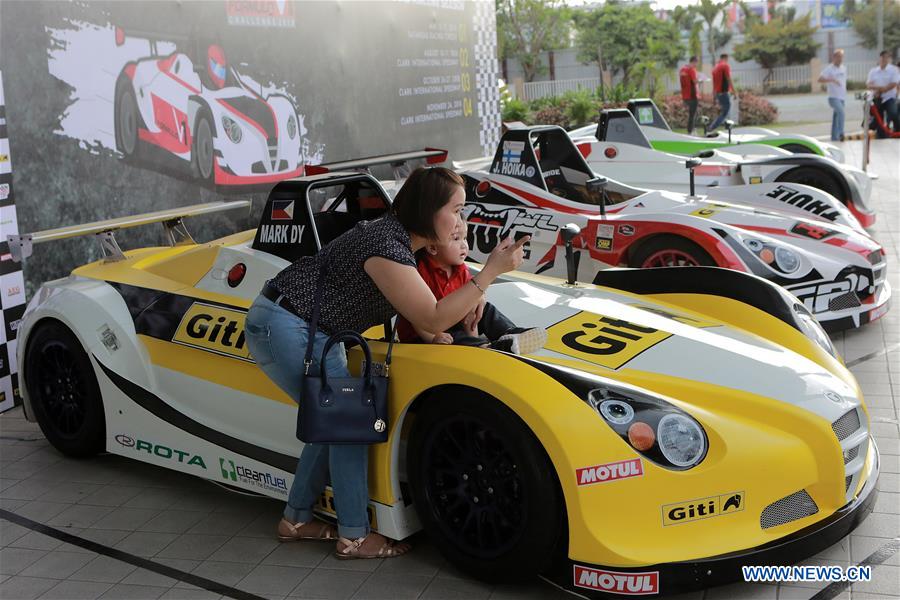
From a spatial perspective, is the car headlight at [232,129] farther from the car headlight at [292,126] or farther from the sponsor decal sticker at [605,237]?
the sponsor decal sticker at [605,237]

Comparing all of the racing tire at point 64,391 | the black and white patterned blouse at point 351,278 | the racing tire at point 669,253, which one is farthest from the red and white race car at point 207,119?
the black and white patterned blouse at point 351,278

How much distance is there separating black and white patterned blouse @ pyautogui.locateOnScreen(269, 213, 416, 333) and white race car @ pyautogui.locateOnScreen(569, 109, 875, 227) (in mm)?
6098

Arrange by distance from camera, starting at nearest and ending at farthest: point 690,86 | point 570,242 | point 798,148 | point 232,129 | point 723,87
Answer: point 570,242 → point 232,129 → point 798,148 → point 723,87 → point 690,86

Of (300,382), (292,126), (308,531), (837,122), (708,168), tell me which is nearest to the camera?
(300,382)

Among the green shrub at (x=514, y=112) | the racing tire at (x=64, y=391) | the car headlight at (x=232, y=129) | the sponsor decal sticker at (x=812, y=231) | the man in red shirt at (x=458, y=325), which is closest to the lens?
the man in red shirt at (x=458, y=325)

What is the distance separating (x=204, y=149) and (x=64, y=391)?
11.4 feet

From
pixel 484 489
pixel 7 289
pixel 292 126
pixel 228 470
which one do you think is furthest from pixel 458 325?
pixel 292 126

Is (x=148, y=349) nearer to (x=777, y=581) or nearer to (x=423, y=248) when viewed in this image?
(x=423, y=248)

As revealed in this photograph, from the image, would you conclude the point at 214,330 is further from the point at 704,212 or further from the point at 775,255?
the point at 704,212

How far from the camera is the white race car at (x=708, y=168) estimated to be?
9.08m

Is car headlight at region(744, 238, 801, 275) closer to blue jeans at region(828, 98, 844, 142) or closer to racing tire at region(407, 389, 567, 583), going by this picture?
racing tire at region(407, 389, 567, 583)

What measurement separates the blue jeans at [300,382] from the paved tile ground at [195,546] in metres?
0.23

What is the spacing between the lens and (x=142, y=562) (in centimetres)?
367

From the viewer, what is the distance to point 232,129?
26.3ft
